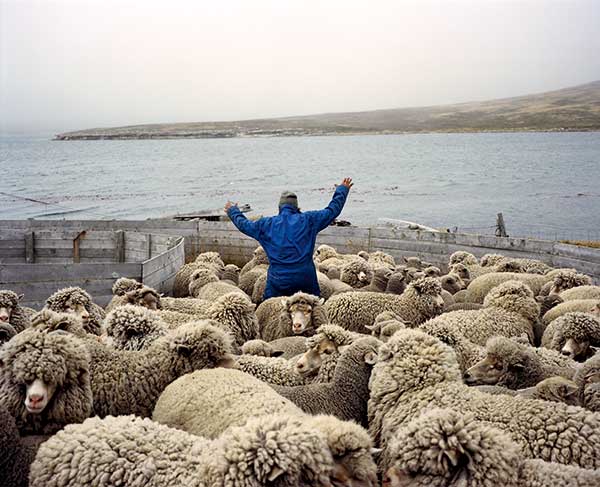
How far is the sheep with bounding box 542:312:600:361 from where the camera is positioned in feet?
19.7

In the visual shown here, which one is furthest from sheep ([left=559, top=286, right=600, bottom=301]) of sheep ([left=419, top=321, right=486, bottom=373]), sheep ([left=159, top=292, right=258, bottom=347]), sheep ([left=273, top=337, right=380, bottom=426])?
sheep ([left=273, top=337, right=380, bottom=426])

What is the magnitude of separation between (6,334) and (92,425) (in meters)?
2.51

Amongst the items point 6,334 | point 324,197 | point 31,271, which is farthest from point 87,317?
point 324,197

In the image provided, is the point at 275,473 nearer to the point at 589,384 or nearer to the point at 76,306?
the point at 589,384

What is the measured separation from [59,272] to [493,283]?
6.08 meters

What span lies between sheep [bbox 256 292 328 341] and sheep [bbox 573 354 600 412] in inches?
120

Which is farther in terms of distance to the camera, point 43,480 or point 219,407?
point 219,407

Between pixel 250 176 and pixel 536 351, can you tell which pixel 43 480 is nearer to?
pixel 536 351

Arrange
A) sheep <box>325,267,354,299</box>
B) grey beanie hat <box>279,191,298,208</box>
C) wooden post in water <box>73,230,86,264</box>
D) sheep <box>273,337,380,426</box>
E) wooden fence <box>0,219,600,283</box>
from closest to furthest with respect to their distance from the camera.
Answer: sheep <box>273,337,380,426</box> → grey beanie hat <box>279,191,298,208</box> → sheep <box>325,267,354,299</box> → wooden post in water <box>73,230,86,264</box> → wooden fence <box>0,219,600,283</box>

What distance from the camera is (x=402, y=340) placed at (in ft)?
14.2

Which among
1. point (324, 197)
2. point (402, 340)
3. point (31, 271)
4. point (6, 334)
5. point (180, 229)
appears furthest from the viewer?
point (324, 197)

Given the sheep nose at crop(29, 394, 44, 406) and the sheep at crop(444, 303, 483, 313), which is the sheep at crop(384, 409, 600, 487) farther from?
the sheep at crop(444, 303, 483, 313)

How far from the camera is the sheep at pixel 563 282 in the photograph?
29.8 feet

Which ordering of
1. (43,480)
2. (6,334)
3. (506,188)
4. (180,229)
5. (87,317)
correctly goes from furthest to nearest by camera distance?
(506,188), (180,229), (87,317), (6,334), (43,480)
